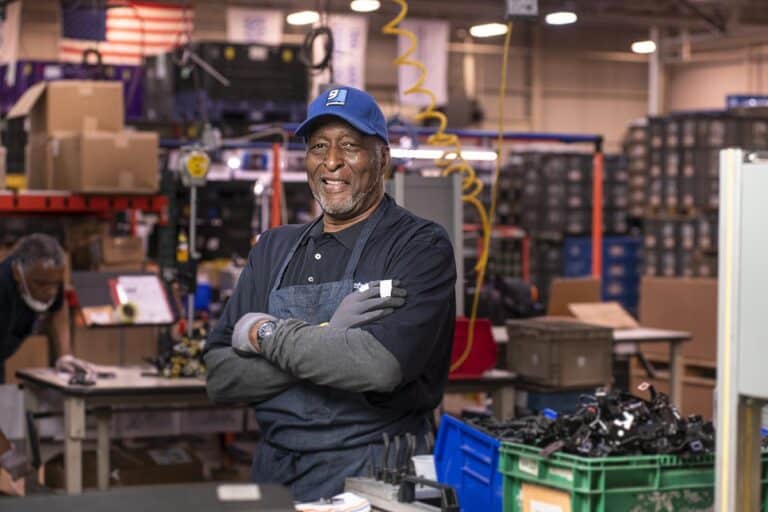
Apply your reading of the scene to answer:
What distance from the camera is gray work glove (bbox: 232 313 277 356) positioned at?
3.02 meters

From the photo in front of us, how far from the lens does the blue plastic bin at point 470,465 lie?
3029mm

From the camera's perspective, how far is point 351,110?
3.08m

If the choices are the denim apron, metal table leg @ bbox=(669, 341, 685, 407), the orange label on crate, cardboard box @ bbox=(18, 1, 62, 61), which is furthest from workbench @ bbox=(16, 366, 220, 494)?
cardboard box @ bbox=(18, 1, 62, 61)

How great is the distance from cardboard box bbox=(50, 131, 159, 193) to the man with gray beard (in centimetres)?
488

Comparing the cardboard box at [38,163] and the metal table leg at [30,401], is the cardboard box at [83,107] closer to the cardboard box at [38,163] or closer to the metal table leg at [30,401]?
the cardboard box at [38,163]

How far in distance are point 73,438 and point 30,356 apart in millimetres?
1816

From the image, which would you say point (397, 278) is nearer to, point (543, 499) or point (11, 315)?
point (543, 499)

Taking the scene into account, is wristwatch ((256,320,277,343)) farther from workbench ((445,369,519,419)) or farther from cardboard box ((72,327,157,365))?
cardboard box ((72,327,157,365))

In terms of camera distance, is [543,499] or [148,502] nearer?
[148,502]

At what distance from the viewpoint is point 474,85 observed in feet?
72.7

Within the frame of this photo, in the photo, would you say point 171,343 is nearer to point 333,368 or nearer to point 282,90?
point 333,368

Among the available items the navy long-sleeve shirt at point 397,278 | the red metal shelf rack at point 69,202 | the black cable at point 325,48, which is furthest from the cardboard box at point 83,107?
the navy long-sleeve shirt at point 397,278

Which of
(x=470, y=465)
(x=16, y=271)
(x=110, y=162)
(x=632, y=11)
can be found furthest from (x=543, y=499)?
(x=632, y=11)

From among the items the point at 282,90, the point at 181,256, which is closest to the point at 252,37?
the point at 282,90
